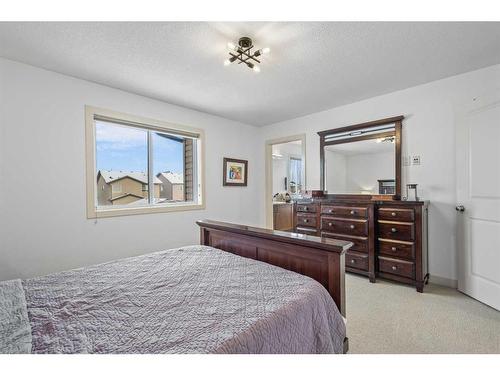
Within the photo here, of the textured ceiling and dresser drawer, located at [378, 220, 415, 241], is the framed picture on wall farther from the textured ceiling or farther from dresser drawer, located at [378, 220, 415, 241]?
dresser drawer, located at [378, 220, 415, 241]

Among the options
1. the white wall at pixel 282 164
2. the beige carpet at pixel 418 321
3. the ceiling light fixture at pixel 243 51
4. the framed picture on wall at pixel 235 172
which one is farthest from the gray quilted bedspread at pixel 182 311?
the white wall at pixel 282 164

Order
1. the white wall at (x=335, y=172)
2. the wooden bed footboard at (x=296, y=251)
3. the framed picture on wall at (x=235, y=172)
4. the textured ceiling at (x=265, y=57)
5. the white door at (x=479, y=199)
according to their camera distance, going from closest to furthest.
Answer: the wooden bed footboard at (x=296, y=251), the textured ceiling at (x=265, y=57), the white door at (x=479, y=199), the white wall at (x=335, y=172), the framed picture on wall at (x=235, y=172)

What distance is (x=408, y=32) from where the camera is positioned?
1906 mm

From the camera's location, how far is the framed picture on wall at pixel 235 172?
4195 millimetres

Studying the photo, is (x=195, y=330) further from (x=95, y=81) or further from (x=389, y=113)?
(x=389, y=113)

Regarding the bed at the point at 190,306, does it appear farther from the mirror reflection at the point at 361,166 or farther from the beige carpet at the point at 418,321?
the mirror reflection at the point at 361,166

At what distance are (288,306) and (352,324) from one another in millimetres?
1303

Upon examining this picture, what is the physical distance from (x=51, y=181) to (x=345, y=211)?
134 inches

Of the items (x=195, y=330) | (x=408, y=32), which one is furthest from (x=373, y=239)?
(x=195, y=330)

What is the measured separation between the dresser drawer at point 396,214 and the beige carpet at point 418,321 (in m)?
0.78

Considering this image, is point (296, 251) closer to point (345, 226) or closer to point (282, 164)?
point (345, 226)

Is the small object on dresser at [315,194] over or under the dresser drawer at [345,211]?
over

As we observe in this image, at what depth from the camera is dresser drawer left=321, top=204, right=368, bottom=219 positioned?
3.01 metres

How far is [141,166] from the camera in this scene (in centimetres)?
335
